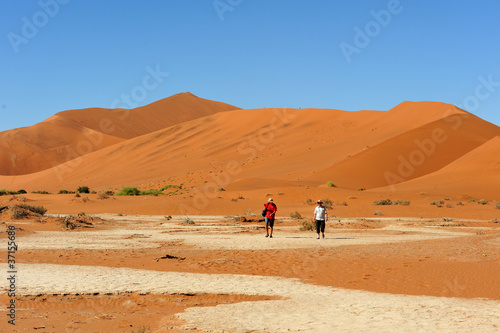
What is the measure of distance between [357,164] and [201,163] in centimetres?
2641

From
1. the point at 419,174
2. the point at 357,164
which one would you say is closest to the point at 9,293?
the point at 357,164

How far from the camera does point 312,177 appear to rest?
180 ft

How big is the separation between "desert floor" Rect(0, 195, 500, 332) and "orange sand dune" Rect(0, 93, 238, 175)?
9270 centimetres

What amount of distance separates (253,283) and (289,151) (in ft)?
206

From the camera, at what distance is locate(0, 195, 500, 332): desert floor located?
779cm

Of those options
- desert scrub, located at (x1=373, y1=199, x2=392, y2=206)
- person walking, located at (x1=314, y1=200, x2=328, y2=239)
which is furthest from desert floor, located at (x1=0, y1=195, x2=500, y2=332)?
desert scrub, located at (x1=373, y1=199, x2=392, y2=206)

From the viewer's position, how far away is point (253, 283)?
10898 mm

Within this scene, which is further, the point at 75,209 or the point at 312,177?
the point at 312,177

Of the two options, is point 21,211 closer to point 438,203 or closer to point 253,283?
point 253,283

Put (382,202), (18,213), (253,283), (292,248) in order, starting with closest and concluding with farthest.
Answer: (253,283) → (292,248) → (18,213) → (382,202)

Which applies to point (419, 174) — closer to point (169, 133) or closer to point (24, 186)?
point (169, 133)

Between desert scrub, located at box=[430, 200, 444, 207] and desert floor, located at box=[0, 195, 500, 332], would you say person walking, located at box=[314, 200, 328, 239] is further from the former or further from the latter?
desert scrub, located at box=[430, 200, 444, 207]

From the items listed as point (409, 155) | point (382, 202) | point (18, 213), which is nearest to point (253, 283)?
point (18, 213)

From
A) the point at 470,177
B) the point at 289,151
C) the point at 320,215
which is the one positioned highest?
the point at 289,151
